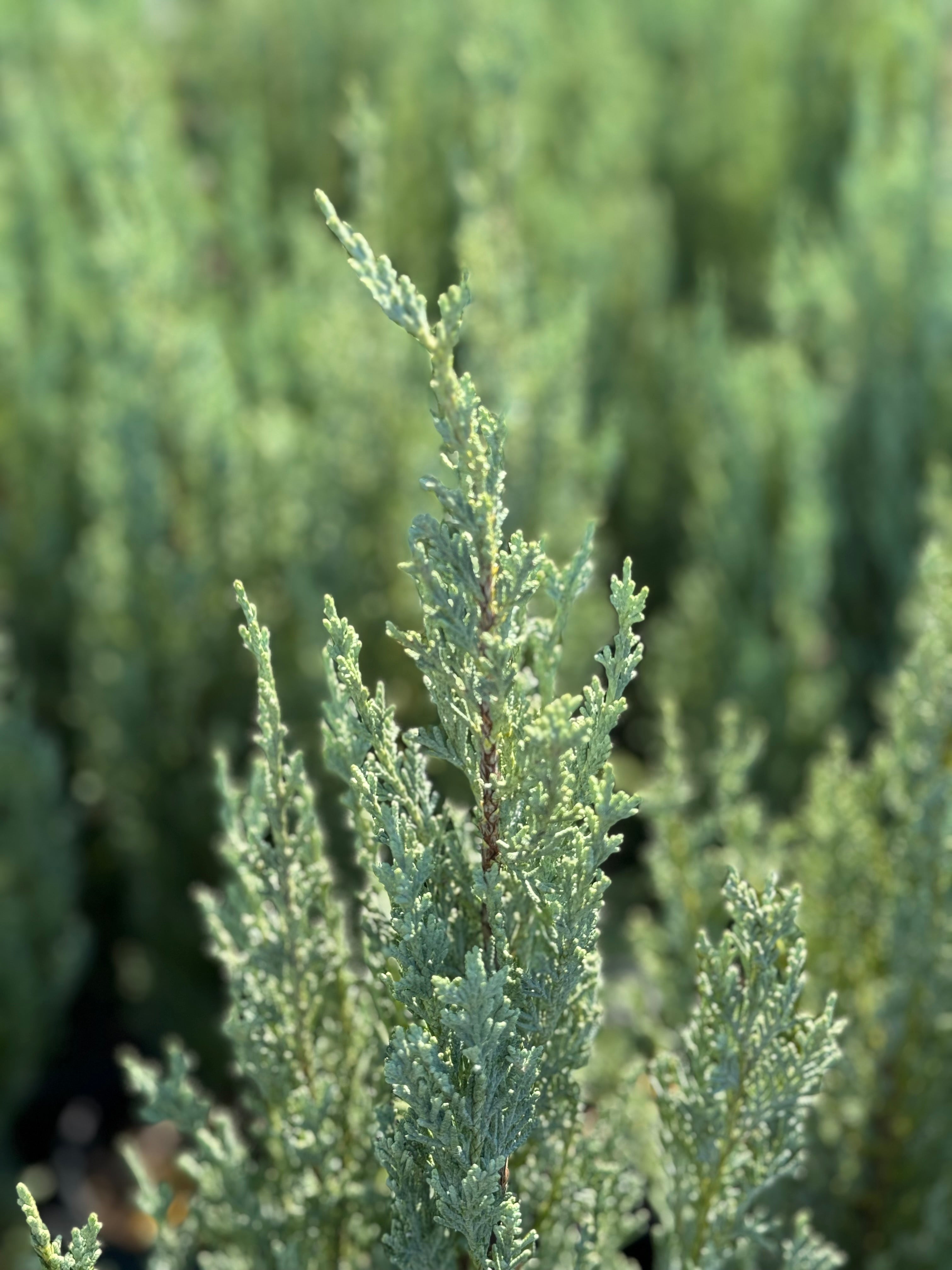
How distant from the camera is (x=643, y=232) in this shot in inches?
207

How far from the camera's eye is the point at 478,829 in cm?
141

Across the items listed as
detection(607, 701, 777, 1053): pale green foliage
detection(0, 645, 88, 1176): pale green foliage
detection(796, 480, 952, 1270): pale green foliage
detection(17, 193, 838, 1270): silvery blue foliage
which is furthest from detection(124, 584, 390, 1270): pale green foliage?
detection(0, 645, 88, 1176): pale green foliage

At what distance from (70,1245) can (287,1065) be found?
0.47m

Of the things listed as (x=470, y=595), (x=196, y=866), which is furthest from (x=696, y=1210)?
(x=196, y=866)

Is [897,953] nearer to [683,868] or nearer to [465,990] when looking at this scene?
[683,868]

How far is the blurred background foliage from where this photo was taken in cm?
350

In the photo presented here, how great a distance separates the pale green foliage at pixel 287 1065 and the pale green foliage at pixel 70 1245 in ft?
1.24

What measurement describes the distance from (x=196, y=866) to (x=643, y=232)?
3199 mm

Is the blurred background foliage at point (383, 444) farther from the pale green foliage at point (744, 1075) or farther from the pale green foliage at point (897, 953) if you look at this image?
the pale green foliage at point (744, 1075)

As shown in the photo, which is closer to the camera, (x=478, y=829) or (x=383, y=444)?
(x=478, y=829)

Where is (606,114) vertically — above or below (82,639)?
above

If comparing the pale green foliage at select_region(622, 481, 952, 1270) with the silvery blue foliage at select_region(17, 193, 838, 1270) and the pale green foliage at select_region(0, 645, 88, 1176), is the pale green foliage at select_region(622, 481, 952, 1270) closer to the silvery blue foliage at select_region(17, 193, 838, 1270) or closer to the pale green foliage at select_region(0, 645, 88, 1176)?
the silvery blue foliage at select_region(17, 193, 838, 1270)

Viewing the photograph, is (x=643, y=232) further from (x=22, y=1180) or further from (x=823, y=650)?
(x=22, y=1180)

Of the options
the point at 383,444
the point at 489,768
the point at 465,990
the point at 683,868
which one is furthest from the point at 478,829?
the point at 383,444
